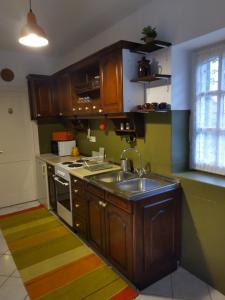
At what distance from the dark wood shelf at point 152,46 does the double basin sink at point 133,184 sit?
1.28m

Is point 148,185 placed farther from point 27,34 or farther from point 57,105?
point 57,105

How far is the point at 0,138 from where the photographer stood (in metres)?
3.82

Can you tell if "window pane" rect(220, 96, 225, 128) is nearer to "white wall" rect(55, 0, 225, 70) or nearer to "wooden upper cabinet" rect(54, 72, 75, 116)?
"white wall" rect(55, 0, 225, 70)

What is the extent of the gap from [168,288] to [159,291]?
95 mm

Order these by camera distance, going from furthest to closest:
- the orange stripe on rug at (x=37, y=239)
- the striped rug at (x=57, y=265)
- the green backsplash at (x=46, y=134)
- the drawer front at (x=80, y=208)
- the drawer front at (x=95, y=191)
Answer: the green backsplash at (x=46, y=134), the orange stripe on rug at (x=37, y=239), the drawer front at (x=80, y=208), the drawer front at (x=95, y=191), the striped rug at (x=57, y=265)

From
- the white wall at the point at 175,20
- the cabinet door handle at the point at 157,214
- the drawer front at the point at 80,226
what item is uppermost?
the white wall at the point at 175,20

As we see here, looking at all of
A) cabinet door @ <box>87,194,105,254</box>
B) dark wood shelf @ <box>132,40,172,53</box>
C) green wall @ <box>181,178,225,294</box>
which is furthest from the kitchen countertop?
dark wood shelf @ <box>132,40,172,53</box>

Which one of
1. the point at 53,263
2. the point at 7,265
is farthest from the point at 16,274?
the point at 53,263

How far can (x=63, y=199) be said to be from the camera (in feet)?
10.3

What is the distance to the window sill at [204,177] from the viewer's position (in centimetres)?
196

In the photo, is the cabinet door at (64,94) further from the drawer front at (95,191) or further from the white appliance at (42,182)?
the drawer front at (95,191)

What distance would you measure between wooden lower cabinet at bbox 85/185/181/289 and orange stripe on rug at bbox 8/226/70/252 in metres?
0.86

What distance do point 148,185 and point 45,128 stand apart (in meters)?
2.51

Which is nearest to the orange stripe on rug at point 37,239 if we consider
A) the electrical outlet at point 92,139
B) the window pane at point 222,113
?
the electrical outlet at point 92,139
